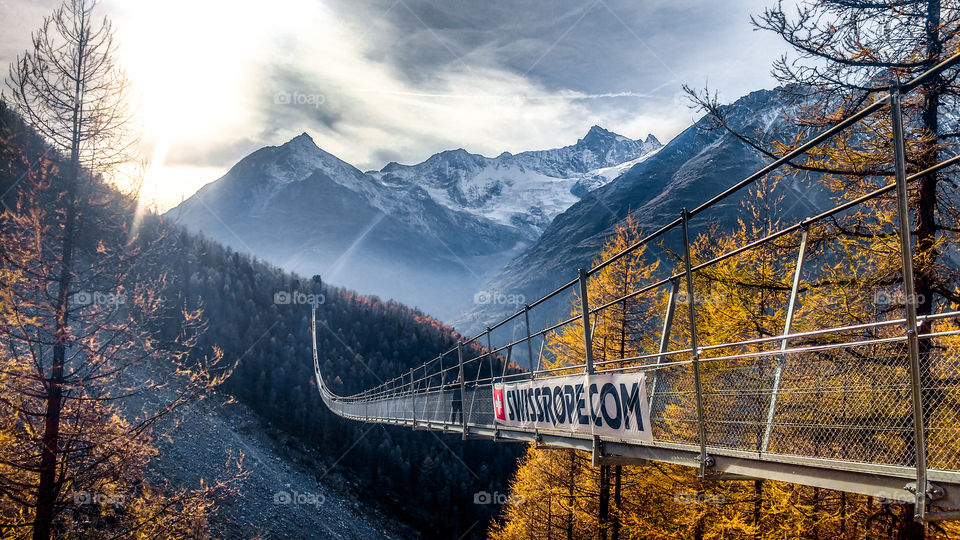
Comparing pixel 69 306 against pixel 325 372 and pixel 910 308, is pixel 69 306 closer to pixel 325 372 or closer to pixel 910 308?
pixel 910 308

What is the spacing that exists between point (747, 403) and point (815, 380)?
562mm

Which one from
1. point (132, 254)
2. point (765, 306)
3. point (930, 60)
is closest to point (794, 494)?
point (765, 306)

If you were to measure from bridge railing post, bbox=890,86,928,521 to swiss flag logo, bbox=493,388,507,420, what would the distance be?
6.17m

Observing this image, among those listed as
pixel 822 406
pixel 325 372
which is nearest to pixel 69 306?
pixel 822 406

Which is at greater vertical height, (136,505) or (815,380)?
(815,380)

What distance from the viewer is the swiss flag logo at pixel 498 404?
873 centimetres

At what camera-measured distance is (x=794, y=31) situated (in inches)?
A: 284

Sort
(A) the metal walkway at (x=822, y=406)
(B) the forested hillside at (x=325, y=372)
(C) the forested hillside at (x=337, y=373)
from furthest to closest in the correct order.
A: (C) the forested hillside at (x=337, y=373), (B) the forested hillside at (x=325, y=372), (A) the metal walkway at (x=822, y=406)

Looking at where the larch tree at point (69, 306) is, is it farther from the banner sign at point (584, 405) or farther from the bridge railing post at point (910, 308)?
the bridge railing post at point (910, 308)

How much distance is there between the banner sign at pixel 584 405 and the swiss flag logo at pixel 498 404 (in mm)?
42

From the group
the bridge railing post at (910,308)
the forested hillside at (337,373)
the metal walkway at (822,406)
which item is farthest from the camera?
the forested hillside at (337,373)

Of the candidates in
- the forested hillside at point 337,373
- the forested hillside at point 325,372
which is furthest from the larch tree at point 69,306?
the forested hillside at point 337,373

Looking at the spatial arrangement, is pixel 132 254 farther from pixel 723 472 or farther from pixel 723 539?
pixel 723 539

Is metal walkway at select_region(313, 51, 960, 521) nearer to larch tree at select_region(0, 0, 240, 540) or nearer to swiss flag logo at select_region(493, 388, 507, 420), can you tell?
swiss flag logo at select_region(493, 388, 507, 420)
